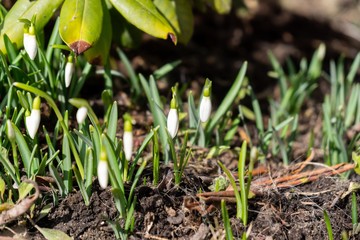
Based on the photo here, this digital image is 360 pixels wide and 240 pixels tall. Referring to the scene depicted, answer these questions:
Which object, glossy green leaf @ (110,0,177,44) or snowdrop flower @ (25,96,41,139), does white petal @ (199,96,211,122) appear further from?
snowdrop flower @ (25,96,41,139)

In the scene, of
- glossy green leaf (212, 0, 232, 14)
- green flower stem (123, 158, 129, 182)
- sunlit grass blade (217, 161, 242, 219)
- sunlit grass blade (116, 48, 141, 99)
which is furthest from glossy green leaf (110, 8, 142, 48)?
sunlit grass blade (217, 161, 242, 219)

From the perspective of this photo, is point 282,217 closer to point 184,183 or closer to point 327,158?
point 184,183

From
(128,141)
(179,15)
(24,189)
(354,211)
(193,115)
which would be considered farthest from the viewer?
(179,15)

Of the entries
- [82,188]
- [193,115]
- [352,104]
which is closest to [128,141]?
[82,188]

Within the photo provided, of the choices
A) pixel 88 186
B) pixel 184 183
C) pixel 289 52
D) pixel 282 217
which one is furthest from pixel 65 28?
pixel 289 52

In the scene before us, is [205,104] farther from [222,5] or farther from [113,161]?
[222,5]

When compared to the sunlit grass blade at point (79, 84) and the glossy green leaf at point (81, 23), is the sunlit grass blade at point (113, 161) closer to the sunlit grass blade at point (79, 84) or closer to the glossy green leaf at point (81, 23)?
the glossy green leaf at point (81, 23)
